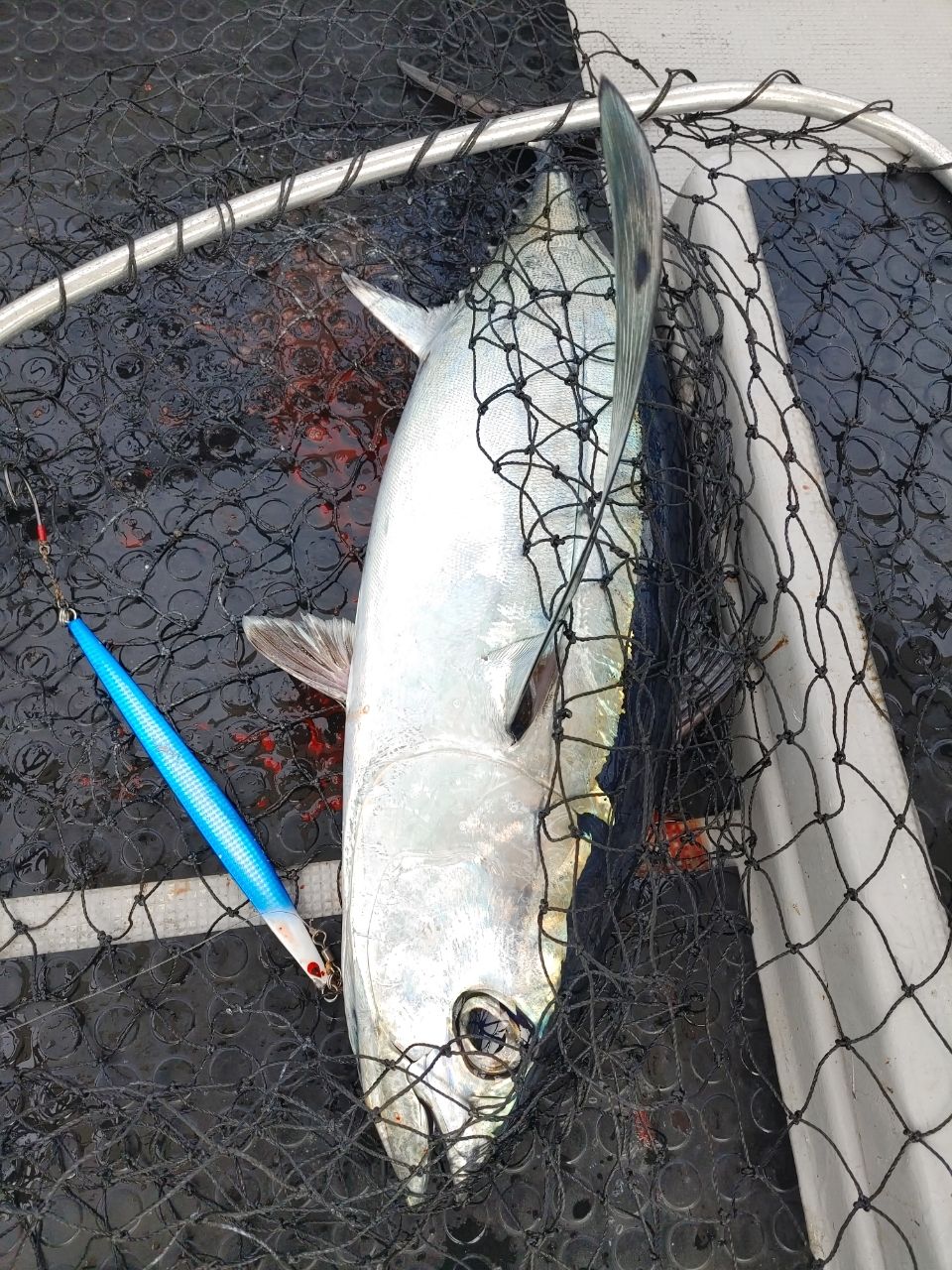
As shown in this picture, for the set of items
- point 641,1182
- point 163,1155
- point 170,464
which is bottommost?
point 163,1155

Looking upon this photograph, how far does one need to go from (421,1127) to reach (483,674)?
717 mm

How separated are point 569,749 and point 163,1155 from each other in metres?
1.02

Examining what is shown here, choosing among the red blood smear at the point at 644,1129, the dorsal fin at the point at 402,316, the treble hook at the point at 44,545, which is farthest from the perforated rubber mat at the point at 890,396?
the treble hook at the point at 44,545

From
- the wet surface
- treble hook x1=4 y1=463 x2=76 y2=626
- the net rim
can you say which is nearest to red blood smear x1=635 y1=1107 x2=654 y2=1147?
the wet surface

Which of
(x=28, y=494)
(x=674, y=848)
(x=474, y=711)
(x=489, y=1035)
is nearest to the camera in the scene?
(x=489, y=1035)

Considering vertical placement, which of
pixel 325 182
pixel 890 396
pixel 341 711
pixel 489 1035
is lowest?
pixel 341 711

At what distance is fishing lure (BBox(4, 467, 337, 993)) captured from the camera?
1.62 metres

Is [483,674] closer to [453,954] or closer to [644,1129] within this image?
[453,954]

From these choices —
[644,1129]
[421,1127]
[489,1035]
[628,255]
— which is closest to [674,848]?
[644,1129]

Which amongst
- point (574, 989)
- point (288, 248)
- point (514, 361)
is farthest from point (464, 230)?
point (574, 989)

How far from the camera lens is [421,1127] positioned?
1362 mm

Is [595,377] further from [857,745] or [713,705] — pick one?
[857,745]

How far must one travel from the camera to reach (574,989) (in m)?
1.44

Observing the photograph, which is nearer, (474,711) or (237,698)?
(474,711)
